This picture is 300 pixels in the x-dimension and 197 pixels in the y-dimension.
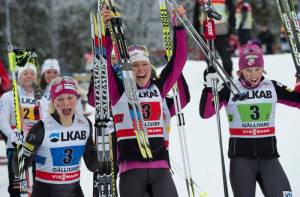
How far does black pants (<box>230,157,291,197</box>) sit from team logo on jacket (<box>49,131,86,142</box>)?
1.46 m

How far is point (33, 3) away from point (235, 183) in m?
39.0

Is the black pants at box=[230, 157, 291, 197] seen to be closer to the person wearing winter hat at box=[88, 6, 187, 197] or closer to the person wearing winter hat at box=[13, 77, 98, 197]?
the person wearing winter hat at box=[88, 6, 187, 197]

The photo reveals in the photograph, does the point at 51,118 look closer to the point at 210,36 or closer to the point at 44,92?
the point at 210,36

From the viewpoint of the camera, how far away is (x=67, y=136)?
4.83 metres

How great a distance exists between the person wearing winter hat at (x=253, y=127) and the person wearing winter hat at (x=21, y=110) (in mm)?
2562

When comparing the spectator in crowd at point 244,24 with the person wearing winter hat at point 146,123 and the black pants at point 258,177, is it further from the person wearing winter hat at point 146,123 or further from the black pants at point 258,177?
the person wearing winter hat at point 146,123

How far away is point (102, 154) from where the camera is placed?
475 cm

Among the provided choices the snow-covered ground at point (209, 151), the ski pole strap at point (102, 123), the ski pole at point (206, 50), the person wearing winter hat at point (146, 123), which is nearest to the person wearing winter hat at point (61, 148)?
the ski pole strap at point (102, 123)

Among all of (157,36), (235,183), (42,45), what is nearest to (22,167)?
(235,183)

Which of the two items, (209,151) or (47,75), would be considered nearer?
(47,75)

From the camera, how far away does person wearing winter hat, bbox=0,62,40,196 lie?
6902 millimetres

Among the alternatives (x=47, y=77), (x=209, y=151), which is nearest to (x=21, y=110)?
(x=47, y=77)

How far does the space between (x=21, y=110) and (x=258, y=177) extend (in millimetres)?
3030

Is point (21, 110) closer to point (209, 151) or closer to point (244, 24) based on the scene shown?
point (209, 151)
